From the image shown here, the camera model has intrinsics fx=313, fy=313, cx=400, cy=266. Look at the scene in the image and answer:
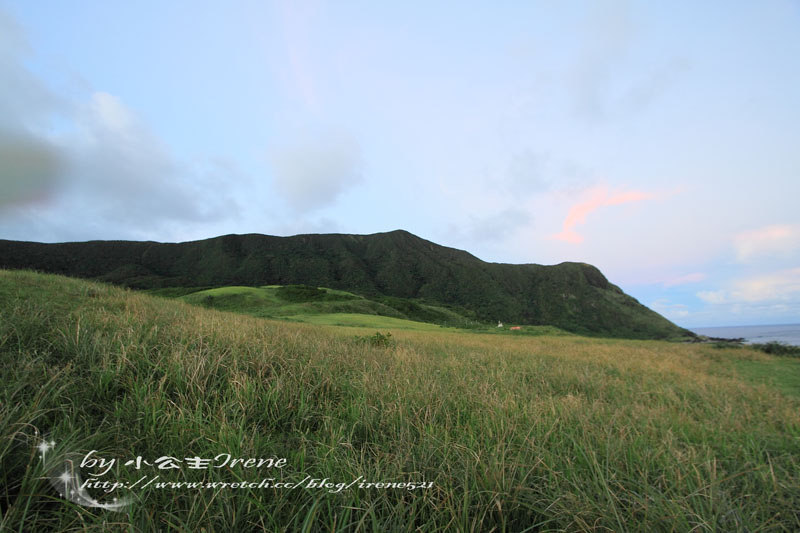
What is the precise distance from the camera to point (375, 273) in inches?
5359

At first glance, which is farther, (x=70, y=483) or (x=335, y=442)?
(x=335, y=442)

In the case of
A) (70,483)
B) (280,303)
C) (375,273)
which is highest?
(375,273)

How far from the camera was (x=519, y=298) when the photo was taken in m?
124

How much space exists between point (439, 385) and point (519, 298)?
5055 inches

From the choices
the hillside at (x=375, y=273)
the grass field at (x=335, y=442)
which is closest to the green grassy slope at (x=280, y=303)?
the grass field at (x=335, y=442)

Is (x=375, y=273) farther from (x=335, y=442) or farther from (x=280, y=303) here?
(x=335, y=442)

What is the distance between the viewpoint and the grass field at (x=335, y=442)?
2.04 meters

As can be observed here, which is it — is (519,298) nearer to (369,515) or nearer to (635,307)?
(635,307)

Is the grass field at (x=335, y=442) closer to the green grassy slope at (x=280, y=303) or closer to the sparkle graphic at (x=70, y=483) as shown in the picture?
the sparkle graphic at (x=70, y=483)

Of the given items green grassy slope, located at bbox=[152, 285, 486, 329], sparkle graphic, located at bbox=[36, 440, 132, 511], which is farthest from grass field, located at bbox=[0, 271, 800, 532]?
green grassy slope, located at bbox=[152, 285, 486, 329]

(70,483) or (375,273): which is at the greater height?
(375,273)

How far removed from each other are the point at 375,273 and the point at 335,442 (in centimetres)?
13359

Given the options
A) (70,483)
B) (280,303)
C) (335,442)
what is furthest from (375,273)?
(70,483)

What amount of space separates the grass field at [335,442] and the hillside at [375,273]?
101 meters
